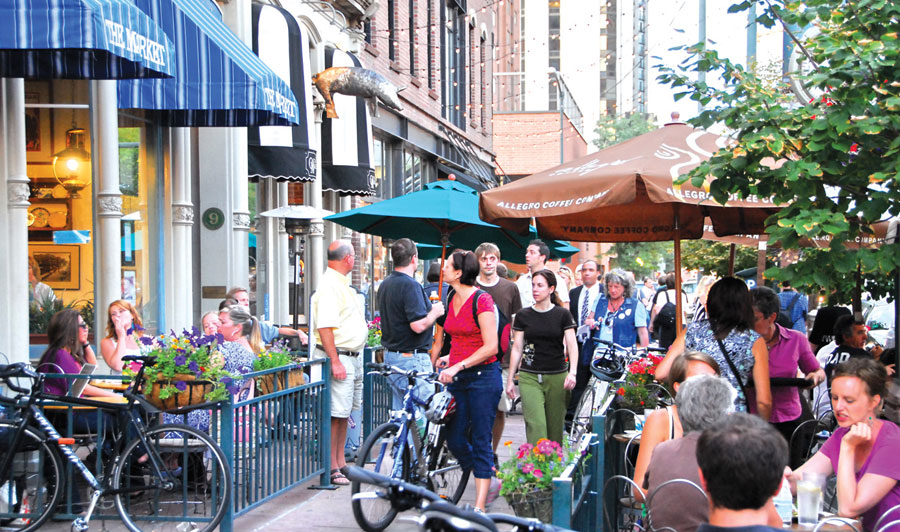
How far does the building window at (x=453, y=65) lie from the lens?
90.5ft

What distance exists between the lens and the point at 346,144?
17.1 m

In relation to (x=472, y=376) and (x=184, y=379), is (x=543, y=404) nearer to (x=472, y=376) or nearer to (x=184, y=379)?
(x=472, y=376)

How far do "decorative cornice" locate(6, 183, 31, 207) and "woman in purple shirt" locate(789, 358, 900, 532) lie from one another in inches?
273

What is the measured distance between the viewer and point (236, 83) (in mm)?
9969

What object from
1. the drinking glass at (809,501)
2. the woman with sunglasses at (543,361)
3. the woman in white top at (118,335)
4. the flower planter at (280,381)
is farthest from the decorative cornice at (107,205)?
→ the drinking glass at (809,501)

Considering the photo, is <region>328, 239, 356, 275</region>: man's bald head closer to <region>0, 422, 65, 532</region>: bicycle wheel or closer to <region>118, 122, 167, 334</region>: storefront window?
<region>0, 422, 65, 532</region>: bicycle wheel

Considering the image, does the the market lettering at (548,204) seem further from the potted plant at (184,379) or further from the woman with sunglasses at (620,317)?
the woman with sunglasses at (620,317)

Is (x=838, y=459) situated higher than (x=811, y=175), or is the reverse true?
(x=811, y=175)

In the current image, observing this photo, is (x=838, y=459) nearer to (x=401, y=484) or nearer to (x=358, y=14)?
(x=401, y=484)

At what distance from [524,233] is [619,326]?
250 cm

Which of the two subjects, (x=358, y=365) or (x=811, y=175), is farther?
(x=358, y=365)

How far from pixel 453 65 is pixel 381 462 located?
74.4 ft

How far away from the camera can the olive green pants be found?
28.0 ft

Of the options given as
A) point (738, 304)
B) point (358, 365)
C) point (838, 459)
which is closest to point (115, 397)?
point (358, 365)
